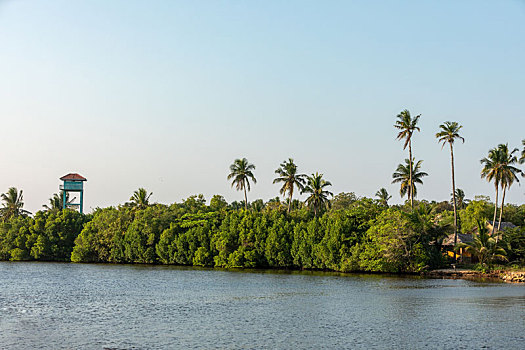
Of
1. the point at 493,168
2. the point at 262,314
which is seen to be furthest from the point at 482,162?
the point at 262,314

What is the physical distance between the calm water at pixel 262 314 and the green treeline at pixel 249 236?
915 centimetres

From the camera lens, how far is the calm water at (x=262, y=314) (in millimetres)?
27359

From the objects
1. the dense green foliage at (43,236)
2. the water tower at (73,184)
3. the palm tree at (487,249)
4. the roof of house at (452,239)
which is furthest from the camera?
the water tower at (73,184)

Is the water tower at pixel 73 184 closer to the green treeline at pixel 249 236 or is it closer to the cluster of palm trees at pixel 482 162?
the green treeline at pixel 249 236

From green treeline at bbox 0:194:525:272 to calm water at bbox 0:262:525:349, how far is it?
9.15 m

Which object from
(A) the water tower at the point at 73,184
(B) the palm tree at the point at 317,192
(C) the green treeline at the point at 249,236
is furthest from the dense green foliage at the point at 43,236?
(B) the palm tree at the point at 317,192

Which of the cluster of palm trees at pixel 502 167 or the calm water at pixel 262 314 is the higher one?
the cluster of palm trees at pixel 502 167

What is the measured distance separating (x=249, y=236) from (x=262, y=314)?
4407 centimetres

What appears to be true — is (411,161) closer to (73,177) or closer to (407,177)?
(407,177)

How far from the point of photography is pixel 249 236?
79.9m

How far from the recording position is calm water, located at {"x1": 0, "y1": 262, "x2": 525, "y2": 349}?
27.4 metres

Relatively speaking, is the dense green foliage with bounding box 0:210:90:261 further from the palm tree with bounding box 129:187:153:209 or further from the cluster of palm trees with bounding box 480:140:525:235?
the cluster of palm trees with bounding box 480:140:525:235

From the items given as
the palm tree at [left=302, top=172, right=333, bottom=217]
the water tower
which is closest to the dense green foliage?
the water tower

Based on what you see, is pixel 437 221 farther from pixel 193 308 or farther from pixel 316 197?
pixel 193 308
